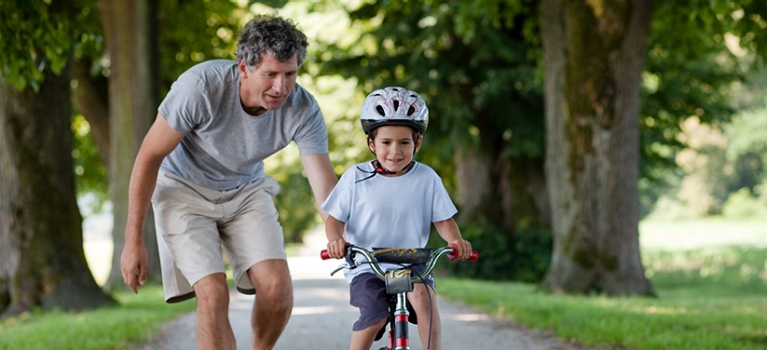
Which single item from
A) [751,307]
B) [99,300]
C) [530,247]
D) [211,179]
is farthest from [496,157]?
[211,179]

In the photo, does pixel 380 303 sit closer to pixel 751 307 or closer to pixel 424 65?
pixel 751 307

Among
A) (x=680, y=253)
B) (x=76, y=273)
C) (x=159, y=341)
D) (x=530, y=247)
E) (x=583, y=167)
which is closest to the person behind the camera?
(x=159, y=341)

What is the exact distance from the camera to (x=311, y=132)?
186 inches

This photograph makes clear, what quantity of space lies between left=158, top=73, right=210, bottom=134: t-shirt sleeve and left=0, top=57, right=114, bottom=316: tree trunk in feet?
21.1

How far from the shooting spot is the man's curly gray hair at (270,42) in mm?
4191

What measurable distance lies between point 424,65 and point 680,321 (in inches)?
425

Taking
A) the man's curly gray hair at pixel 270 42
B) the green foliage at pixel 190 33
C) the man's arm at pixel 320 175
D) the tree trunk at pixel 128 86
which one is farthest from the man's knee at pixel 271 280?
the green foliage at pixel 190 33

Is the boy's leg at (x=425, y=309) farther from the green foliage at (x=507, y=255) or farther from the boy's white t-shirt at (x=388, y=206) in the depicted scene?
the green foliage at (x=507, y=255)

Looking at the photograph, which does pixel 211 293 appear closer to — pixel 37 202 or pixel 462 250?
pixel 462 250

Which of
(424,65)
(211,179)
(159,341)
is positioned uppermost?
(424,65)

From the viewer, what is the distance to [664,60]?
746 inches

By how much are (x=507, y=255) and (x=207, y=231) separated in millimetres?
15552

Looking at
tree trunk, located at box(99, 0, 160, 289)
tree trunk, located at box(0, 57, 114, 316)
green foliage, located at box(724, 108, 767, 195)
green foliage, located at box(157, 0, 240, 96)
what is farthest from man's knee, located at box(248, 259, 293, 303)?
green foliage, located at box(724, 108, 767, 195)

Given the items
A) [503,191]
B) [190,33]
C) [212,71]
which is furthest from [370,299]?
[503,191]
